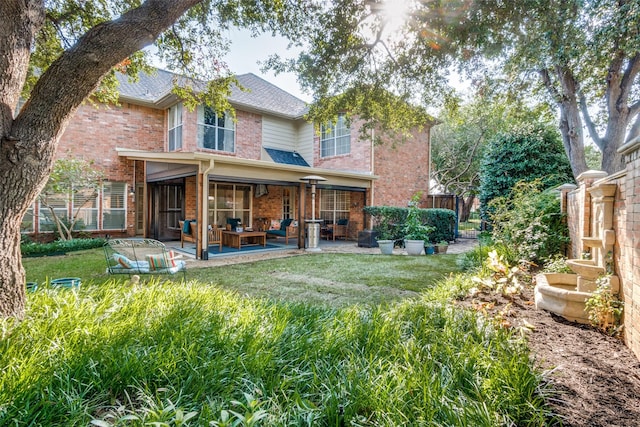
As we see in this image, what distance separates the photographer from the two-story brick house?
10.8m

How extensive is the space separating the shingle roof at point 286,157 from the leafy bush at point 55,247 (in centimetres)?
737

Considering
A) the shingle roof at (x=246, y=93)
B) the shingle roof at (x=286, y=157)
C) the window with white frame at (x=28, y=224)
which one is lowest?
the window with white frame at (x=28, y=224)

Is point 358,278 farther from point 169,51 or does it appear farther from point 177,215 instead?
point 177,215

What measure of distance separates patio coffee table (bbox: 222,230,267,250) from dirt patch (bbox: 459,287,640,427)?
26.8 feet

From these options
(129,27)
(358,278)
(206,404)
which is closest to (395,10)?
(129,27)

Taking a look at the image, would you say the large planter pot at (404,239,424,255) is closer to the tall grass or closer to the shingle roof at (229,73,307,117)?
the tall grass

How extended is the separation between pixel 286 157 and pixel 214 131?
347cm

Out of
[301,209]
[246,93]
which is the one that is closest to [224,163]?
[301,209]

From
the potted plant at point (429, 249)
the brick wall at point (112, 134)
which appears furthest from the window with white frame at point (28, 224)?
the potted plant at point (429, 249)

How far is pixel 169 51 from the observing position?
645 cm

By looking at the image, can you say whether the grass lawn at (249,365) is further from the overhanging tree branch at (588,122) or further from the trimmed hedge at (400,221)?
the overhanging tree branch at (588,122)

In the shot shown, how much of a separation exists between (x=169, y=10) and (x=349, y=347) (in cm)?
378

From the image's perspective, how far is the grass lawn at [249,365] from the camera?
1.77 meters

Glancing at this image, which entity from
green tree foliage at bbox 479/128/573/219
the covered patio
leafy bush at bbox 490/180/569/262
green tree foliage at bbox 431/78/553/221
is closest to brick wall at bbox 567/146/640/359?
leafy bush at bbox 490/180/569/262
